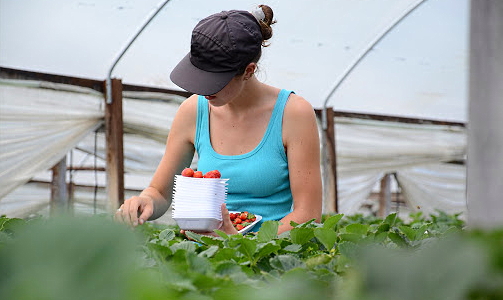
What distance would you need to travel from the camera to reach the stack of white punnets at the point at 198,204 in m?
1.78

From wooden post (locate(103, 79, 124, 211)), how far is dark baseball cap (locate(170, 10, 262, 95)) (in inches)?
129

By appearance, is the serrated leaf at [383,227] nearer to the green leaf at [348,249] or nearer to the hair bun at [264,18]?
the green leaf at [348,249]

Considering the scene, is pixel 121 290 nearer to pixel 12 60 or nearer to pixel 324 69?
pixel 12 60

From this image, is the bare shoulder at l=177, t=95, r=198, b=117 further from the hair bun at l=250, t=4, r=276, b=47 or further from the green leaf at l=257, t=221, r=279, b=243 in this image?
the green leaf at l=257, t=221, r=279, b=243

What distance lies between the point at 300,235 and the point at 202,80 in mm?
1009

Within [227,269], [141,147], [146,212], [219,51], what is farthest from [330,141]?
[227,269]

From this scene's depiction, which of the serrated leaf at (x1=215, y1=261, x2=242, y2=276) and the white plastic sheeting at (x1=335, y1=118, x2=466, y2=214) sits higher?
the serrated leaf at (x1=215, y1=261, x2=242, y2=276)

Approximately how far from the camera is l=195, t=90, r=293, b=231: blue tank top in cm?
219

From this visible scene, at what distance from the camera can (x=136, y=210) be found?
6.29 feet

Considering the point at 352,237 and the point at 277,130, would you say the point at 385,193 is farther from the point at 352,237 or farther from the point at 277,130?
the point at 352,237

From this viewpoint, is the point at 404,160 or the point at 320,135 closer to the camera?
the point at 320,135

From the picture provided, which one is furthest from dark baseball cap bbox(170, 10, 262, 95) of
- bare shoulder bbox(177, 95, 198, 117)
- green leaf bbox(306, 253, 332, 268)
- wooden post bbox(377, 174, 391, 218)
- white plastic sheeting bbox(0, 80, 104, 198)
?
wooden post bbox(377, 174, 391, 218)

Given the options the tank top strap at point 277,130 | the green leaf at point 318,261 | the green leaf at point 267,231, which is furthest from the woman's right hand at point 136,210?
the green leaf at point 318,261

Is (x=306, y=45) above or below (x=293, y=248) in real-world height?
above
